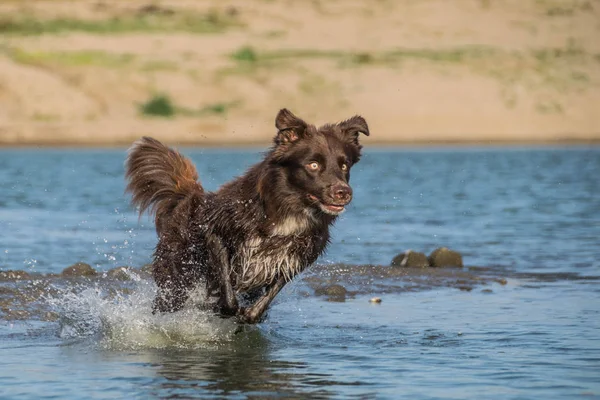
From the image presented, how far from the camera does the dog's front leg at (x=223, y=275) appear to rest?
11.2 metres

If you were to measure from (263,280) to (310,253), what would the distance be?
550mm

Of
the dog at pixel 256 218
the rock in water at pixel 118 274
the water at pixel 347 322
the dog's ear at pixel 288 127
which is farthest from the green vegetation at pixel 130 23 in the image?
the dog's ear at pixel 288 127

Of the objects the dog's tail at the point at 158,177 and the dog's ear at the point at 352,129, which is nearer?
the dog's ear at the point at 352,129

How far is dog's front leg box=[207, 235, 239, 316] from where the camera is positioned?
11.2 m

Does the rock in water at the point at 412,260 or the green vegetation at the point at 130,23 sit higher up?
the green vegetation at the point at 130,23

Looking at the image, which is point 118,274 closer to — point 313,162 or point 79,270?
point 79,270

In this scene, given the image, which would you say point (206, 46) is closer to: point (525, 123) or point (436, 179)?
point (525, 123)

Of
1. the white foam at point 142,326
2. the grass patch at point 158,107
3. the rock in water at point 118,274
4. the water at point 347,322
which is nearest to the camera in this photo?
the water at point 347,322

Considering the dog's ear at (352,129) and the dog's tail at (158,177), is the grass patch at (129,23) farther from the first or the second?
the dog's ear at (352,129)

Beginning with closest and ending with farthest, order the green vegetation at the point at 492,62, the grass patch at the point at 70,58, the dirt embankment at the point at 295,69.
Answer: the dirt embankment at the point at 295,69 < the grass patch at the point at 70,58 < the green vegetation at the point at 492,62

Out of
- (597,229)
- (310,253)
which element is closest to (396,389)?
(310,253)

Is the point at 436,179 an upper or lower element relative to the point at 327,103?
lower

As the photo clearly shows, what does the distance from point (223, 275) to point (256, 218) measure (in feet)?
2.07

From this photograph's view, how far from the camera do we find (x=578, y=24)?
6706 cm
